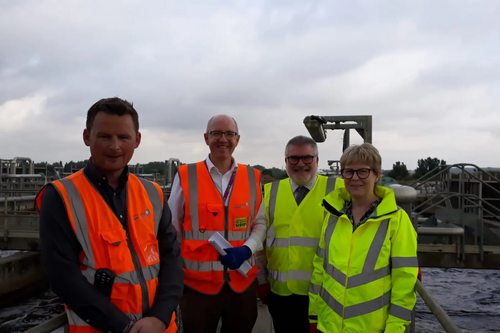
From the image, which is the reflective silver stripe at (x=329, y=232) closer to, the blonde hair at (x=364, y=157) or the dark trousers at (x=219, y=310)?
the blonde hair at (x=364, y=157)

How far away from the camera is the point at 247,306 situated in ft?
8.44

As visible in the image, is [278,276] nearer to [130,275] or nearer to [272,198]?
[272,198]

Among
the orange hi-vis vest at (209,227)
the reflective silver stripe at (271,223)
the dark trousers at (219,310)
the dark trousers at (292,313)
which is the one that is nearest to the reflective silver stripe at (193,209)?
the orange hi-vis vest at (209,227)

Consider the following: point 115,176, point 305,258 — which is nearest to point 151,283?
point 115,176

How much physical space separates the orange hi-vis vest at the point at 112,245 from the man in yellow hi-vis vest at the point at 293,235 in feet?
3.75

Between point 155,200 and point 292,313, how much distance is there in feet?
4.60

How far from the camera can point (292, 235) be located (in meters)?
2.59

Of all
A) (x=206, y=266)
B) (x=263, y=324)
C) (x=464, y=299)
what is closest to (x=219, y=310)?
(x=206, y=266)

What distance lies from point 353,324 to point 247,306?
895 millimetres

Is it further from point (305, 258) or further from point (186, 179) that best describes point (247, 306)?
point (186, 179)

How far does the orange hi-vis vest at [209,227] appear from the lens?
8.16 feet

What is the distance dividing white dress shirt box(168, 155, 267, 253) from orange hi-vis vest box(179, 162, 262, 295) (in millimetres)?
52

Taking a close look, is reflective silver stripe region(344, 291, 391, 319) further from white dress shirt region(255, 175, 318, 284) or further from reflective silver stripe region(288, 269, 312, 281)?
white dress shirt region(255, 175, 318, 284)

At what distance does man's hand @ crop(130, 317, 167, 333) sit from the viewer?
1.59m
